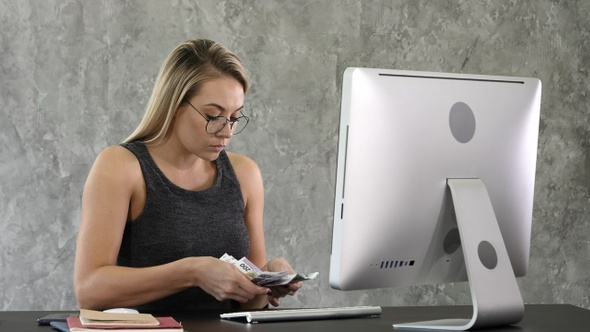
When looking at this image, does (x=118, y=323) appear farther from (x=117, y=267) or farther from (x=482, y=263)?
(x=482, y=263)

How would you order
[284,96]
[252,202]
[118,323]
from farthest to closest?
[284,96], [252,202], [118,323]

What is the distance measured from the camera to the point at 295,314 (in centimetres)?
199

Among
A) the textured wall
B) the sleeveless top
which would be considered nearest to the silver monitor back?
the sleeveless top

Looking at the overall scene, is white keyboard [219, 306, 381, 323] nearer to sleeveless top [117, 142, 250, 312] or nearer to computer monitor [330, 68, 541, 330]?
computer monitor [330, 68, 541, 330]

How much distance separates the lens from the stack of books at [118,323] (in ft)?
5.50

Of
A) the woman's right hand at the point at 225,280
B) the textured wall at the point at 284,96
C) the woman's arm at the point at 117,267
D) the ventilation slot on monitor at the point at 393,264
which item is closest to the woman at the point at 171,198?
the woman's arm at the point at 117,267

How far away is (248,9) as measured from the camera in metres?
3.87

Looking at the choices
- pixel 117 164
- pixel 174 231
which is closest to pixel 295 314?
pixel 174 231

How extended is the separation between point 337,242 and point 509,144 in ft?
1.55

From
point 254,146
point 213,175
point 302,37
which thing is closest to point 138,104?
point 254,146

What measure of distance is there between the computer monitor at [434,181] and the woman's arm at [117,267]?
1.13 ft

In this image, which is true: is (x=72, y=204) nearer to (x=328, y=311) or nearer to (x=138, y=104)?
(x=138, y=104)

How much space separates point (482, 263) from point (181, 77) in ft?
3.17

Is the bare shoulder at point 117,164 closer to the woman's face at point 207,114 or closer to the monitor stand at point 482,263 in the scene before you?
the woman's face at point 207,114
